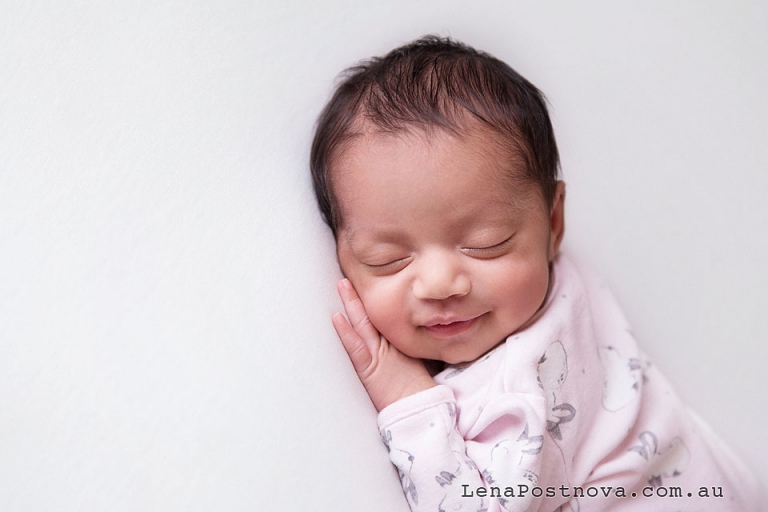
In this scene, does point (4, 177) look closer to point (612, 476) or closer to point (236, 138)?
point (236, 138)

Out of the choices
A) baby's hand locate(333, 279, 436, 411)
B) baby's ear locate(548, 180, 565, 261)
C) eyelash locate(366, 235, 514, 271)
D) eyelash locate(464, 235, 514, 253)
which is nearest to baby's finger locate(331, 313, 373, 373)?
baby's hand locate(333, 279, 436, 411)

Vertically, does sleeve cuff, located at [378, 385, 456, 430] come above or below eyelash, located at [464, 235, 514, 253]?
below

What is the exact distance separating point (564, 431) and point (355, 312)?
412 mm

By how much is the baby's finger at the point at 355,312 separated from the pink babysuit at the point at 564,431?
136mm

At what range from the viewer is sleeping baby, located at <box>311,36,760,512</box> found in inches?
44.0

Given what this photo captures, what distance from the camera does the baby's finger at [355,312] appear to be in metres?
1.21

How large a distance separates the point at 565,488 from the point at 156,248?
79cm

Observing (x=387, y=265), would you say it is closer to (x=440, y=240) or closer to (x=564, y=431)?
(x=440, y=240)

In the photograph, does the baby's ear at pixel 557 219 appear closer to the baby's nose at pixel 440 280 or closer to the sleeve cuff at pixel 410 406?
the baby's nose at pixel 440 280

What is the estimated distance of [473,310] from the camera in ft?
3.91

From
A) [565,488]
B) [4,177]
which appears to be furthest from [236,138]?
[565,488]

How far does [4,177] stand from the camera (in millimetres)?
911

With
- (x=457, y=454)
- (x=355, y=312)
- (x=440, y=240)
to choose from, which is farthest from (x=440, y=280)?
(x=457, y=454)

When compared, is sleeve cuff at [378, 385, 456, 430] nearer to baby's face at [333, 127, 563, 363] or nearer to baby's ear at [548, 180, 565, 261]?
baby's face at [333, 127, 563, 363]
